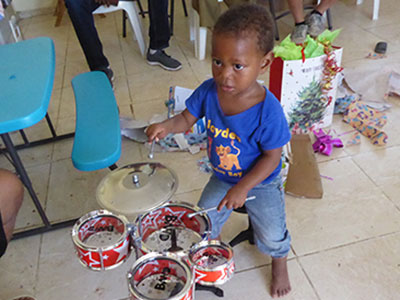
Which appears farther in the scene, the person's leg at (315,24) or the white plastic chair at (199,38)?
the white plastic chair at (199,38)

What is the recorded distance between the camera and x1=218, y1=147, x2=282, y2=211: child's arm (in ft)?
3.05

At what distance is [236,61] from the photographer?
0.85 metres

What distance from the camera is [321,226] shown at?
138 centimetres

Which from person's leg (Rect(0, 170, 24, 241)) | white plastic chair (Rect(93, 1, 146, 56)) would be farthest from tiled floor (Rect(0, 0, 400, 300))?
white plastic chair (Rect(93, 1, 146, 56))

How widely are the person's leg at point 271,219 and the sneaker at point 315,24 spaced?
3.71ft

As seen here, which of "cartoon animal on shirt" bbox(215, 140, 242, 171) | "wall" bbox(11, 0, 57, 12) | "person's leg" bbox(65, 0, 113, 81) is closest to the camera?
"cartoon animal on shirt" bbox(215, 140, 242, 171)

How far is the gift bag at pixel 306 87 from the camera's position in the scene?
163 cm

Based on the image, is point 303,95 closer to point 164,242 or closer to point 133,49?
point 164,242

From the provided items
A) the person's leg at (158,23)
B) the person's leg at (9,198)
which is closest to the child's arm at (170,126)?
the person's leg at (9,198)

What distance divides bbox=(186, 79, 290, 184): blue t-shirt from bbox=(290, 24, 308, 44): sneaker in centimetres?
85

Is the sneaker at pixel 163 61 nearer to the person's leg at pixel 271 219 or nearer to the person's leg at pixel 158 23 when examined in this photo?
the person's leg at pixel 158 23

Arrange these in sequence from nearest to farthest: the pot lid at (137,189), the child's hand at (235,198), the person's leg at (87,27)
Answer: the pot lid at (137,189), the child's hand at (235,198), the person's leg at (87,27)

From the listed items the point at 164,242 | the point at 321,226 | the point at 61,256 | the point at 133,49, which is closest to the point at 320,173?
the point at 321,226

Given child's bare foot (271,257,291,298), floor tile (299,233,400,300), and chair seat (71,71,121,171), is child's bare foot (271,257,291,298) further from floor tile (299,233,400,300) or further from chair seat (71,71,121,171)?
chair seat (71,71,121,171)
